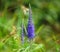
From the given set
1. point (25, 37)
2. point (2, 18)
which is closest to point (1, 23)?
point (2, 18)

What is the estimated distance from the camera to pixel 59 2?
5684mm

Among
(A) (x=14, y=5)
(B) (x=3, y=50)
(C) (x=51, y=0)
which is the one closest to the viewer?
(B) (x=3, y=50)

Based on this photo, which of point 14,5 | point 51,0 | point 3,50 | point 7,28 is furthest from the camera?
point 51,0

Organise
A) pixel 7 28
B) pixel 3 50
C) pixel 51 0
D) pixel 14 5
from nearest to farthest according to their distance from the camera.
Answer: pixel 3 50
pixel 7 28
pixel 14 5
pixel 51 0

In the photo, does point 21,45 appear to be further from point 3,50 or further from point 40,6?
point 40,6

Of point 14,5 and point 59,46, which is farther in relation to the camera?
point 14,5

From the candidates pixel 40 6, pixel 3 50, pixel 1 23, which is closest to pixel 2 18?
pixel 1 23

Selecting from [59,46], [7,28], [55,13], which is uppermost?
[55,13]

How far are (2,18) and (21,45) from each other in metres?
1.12

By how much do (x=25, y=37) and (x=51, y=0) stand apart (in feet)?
9.23

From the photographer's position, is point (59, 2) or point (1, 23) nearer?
point (1, 23)

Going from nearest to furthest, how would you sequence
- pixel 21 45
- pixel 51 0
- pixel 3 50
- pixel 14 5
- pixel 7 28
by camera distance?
1. pixel 21 45
2. pixel 3 50
3. pixel 7 28
4. pixel 14 5
5. pixel 51 0

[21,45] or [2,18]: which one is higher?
[2,18]

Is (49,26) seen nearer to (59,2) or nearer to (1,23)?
(59,2)
